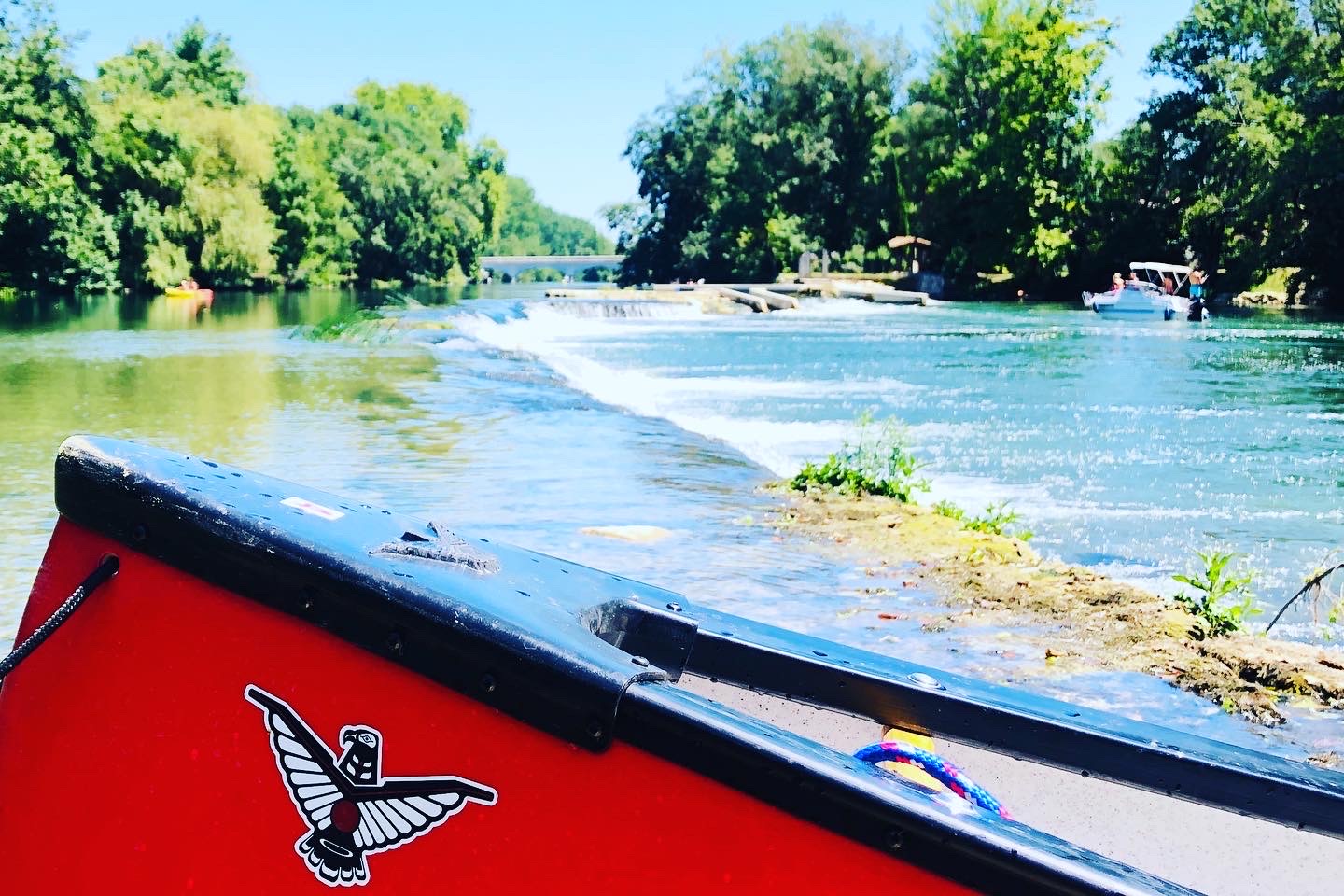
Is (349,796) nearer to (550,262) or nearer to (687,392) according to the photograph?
(687,392)

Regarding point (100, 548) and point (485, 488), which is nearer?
point (100, 548)

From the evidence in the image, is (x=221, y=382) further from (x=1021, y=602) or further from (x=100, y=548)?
(x=100, y=548)

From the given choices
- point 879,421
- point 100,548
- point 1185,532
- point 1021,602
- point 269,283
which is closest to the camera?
point 100,548

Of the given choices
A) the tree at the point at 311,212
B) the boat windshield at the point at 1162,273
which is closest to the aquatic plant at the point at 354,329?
the boat windshield at the point at 1162,273

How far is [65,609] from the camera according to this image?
2369 millimetres

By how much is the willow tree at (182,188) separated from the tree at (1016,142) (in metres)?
35.0

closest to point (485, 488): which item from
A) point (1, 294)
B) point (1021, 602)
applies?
point (1021, 602)

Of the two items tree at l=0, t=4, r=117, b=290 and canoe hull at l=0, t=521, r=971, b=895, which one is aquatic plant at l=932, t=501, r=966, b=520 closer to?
canoe hull at l=0, t=521, r=971, b=895

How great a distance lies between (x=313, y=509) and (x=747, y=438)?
12.3m

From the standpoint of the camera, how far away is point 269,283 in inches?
2977

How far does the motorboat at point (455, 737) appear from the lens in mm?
1866

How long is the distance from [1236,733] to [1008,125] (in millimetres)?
64484

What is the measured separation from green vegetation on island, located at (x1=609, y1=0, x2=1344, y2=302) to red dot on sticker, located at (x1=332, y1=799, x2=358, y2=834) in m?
53.2

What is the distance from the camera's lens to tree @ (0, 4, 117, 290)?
52562 mm
